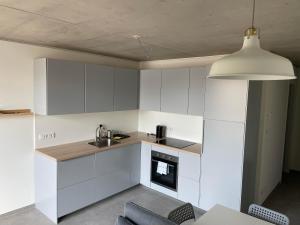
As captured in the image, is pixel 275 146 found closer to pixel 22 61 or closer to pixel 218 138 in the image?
pixel 218 138

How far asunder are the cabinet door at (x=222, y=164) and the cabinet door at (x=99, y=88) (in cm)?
166

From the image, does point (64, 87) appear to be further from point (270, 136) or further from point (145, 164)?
point (270, 136)

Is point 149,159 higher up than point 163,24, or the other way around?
point 163,24

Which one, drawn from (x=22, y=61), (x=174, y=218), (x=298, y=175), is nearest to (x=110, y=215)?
(x=174, y=218)

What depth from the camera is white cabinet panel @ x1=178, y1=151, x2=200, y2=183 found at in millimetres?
3543

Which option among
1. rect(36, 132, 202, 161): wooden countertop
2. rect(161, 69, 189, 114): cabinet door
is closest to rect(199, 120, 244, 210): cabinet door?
rect(36, 132, 202, 161): wooden countertop

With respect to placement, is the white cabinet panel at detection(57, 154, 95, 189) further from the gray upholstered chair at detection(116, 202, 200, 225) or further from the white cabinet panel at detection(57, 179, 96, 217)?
the gray upholstered chair at detection(116, 202, 200, 225)

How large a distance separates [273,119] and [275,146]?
60 centimetres

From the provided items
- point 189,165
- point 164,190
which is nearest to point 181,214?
point 189,165

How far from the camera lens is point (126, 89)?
4.23m

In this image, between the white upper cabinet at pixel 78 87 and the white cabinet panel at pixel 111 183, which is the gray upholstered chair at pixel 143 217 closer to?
the white cabinet panel at pixel 111 183

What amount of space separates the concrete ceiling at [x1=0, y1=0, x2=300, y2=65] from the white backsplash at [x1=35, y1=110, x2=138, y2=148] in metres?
1.22

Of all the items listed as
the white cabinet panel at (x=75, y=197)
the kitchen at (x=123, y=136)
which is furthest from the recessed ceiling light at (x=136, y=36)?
the white cabinet panel at (x=75, y=197)

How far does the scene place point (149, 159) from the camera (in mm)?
4141
